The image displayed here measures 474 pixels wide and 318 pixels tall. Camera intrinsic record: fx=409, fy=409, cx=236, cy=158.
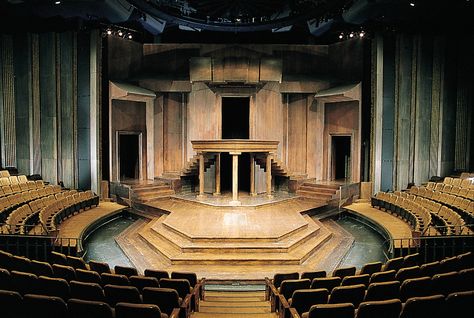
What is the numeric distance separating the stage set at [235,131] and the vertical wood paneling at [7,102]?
309 cm

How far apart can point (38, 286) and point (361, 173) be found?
11.9 metres

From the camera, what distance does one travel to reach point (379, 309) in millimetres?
3293

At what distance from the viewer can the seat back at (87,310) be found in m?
3.25

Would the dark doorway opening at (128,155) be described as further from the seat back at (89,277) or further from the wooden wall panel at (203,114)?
the seat back at (89,277)

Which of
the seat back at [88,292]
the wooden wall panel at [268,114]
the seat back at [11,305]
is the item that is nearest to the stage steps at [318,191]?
Answer: the wooden wall panel at [268,114]

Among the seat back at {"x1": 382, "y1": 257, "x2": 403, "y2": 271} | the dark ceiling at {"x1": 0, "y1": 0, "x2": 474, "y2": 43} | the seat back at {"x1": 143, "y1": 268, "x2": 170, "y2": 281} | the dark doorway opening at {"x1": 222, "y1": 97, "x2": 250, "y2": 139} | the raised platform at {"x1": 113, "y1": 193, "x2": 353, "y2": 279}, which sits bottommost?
the raised platform at {"x1": 113, "y1": 193, "x2": 353, "y2": 279}

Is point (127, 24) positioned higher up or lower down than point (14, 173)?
higher up

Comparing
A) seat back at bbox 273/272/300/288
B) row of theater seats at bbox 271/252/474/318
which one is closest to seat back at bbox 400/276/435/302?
row of theater seats at bbox 271/252/474/318

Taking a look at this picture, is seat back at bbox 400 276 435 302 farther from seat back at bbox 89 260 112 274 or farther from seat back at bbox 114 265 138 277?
seat back at bbox 89 260 112 274

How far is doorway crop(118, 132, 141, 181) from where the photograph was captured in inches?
614

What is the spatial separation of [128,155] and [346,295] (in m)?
13.3

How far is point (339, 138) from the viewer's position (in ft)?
53.7

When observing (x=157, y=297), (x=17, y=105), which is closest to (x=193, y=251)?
(x=157, y=297)

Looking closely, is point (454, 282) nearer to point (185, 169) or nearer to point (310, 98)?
point (185, 169)
